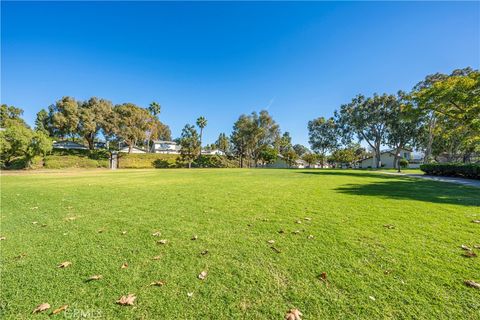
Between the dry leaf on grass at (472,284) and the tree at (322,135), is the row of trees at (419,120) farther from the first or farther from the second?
the dry leaf on grass at (472,284)

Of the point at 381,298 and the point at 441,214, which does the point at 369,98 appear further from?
the point at 381,298

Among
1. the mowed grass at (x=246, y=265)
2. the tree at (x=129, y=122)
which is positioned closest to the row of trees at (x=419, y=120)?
the mowed grass at (x=246, y=265)

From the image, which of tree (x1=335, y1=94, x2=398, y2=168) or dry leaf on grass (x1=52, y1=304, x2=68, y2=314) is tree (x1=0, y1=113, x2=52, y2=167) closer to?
dry leaf on grass (x1=52, y1=304, x2=68, y2=314)

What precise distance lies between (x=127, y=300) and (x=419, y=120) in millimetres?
40262

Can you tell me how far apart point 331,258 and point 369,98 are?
40447 millimetres

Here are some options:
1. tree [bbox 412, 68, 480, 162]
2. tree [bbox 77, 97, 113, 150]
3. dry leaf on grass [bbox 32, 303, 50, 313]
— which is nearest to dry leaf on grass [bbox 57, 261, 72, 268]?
dry leaf on grass [bbox 32, 303, 50, 313]

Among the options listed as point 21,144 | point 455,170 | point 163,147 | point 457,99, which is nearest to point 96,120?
point 21,144

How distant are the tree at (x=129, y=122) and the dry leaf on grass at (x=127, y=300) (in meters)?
40.7

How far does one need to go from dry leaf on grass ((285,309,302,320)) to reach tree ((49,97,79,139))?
43663mm

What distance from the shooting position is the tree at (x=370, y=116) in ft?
111

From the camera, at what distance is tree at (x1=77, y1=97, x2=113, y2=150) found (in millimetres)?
34781

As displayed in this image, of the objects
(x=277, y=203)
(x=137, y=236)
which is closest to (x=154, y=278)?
(x=137, y=236)

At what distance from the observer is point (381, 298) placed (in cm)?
199

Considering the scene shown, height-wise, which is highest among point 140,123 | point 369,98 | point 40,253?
point 369,98
